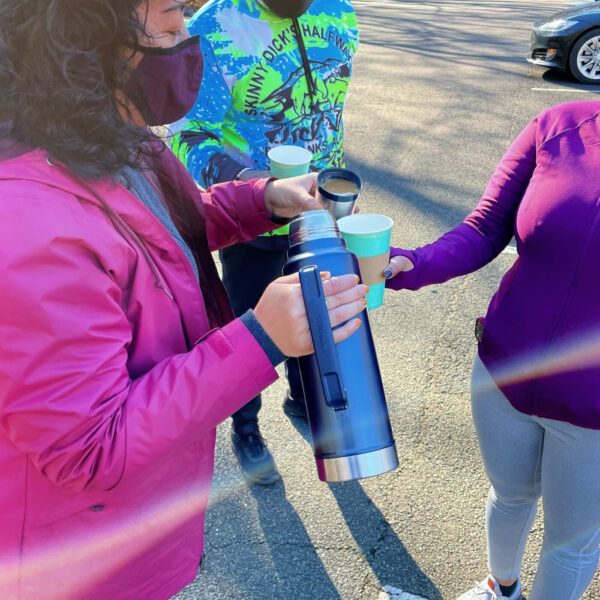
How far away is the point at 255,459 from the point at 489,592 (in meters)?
1.07

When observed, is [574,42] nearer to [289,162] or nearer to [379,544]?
[289,162]

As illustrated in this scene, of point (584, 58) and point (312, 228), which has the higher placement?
point (312, 228)

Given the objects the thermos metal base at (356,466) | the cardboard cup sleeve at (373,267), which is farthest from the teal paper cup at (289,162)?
the thermos metal base at (356,466)

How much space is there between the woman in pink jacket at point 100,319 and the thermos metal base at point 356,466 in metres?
0.25

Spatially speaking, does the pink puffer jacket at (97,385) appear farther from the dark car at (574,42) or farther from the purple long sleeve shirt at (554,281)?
the dark car at (574,42)

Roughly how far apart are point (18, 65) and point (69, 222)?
0.27 meters

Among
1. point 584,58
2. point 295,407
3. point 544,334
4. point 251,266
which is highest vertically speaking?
point 544,334

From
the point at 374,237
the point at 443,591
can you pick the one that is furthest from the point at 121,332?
the point at 443,591

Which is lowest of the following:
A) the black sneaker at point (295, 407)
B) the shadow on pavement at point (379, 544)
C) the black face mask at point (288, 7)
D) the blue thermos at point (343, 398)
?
the shadow on pavement at point (379, 544)

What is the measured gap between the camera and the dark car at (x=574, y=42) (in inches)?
289

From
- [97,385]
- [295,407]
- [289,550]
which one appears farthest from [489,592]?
[97,385]

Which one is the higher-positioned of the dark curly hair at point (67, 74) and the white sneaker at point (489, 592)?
the dark curly hair at point (67, 74)

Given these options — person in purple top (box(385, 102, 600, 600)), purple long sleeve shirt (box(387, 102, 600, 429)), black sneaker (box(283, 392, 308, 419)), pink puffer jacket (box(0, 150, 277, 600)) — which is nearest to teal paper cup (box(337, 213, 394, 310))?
person in purple top (box(385, 102, 600, 600))

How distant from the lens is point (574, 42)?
24.4 ft
